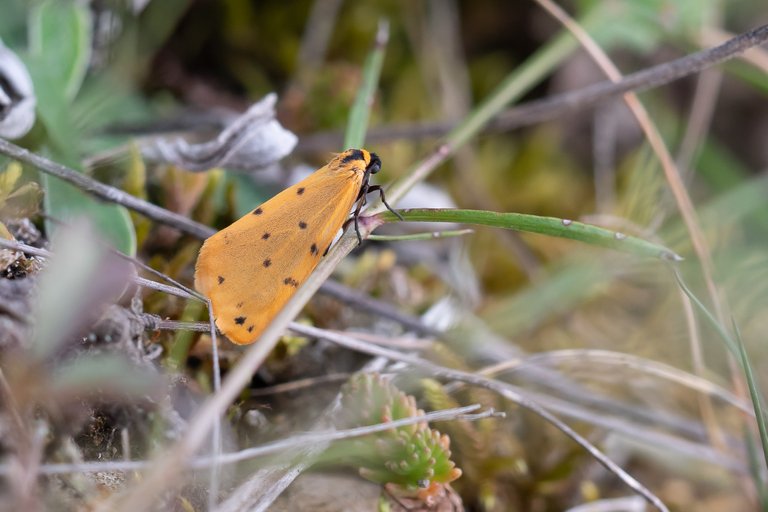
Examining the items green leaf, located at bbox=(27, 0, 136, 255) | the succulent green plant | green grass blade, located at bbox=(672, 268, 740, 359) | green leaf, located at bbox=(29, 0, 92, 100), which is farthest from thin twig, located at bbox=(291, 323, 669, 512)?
green leaf, located at bbox=(29, 0, 92, 100)

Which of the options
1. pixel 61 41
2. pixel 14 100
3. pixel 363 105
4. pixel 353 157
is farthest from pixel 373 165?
pixel 61 41

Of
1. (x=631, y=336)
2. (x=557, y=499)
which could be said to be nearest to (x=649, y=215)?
(x=631, y=336)

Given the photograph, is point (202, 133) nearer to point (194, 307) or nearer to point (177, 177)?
point (177, 177)

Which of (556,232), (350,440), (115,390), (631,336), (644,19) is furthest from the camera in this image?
(644,19)

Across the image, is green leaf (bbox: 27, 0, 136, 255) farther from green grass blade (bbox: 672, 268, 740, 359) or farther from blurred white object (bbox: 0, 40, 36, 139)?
green grass blade (bbox: 672, 268, 740, 359)

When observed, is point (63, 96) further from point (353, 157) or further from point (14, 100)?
point (353, 157)
